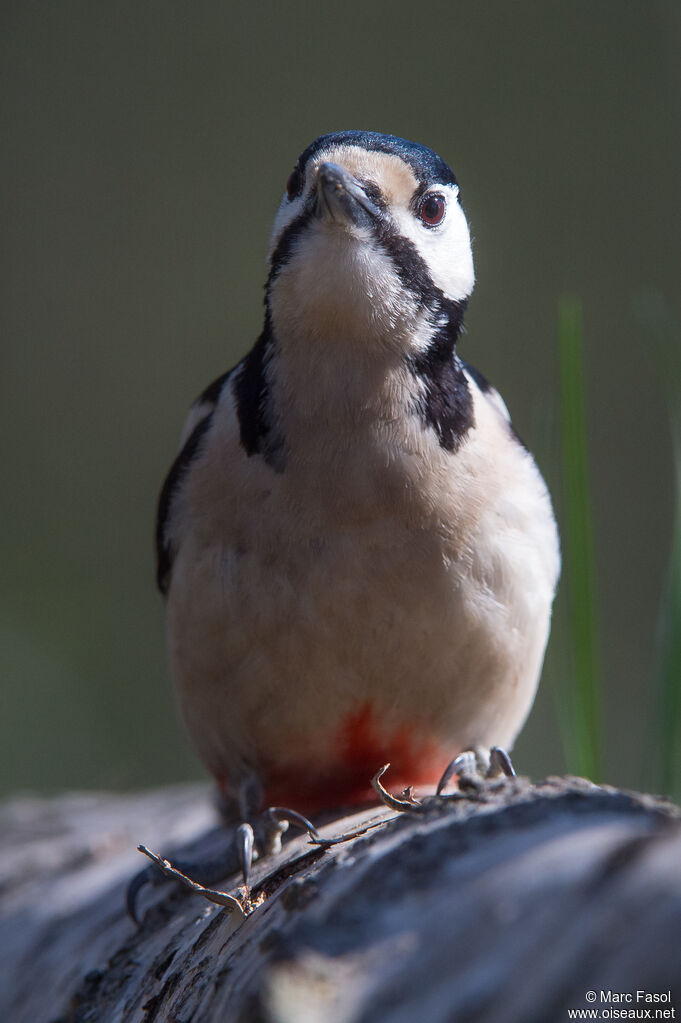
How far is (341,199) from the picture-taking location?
6.21ft

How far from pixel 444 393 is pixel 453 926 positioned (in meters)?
1.12

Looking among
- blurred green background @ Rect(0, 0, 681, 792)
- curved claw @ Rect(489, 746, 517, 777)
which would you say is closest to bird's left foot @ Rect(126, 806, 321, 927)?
curved claw @ Rect(489, 746, 517, 777)

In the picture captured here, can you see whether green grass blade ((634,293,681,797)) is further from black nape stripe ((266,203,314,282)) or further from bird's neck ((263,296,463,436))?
black nape stripe ((266,203,314,282))

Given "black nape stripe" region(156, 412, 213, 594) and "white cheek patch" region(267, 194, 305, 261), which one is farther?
"black nape stripe" region(156, 412, 213, 594)

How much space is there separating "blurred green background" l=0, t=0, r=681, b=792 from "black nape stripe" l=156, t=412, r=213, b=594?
361 centimetres

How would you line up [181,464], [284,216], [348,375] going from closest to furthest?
[348,375]
[284,216]
[181,464]

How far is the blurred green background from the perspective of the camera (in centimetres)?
631

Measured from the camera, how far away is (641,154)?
22.7 ft

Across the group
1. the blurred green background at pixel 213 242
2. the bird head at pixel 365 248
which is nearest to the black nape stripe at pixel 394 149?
the bird head at pixel 365 248

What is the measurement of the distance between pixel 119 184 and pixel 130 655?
3065mm

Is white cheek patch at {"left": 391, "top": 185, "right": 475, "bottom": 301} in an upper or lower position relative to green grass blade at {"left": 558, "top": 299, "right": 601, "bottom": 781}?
upper

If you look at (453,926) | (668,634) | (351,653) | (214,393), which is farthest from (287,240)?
(453,926)

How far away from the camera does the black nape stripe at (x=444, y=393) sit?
6.69ft

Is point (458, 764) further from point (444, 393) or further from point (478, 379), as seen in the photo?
point (478, 379)
